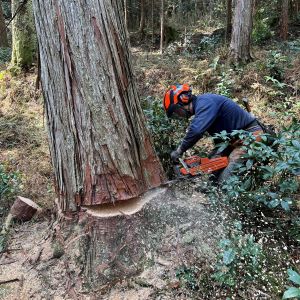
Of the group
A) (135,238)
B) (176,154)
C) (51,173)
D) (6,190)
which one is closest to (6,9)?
(51,173)

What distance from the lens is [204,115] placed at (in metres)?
4.07

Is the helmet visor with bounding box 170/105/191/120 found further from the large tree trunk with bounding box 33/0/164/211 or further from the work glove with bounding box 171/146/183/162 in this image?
the large tree trunk with bounding box 33/0/164/211

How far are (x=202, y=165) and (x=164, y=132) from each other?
78 cm

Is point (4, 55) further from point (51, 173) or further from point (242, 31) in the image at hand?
point (242, 31)

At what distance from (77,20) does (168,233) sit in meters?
1.98

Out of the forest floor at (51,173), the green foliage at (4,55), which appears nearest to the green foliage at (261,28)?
the forest floor at (51,173)

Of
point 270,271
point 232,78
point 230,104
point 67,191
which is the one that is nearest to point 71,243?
point 67,191

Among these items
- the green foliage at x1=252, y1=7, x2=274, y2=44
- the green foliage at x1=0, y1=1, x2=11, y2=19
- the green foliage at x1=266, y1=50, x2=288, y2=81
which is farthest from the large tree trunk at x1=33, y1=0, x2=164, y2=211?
the green foliage at x1=0, y1=1, x2=11, y2=19

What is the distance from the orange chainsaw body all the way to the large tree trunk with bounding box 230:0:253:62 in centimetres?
526

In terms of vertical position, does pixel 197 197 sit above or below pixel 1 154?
above

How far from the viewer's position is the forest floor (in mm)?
2982

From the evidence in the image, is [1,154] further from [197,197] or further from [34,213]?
[197,197]

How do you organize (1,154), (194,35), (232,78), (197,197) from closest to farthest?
1. (197,197)
2. (1,154)
3. (232,78)
4. (194,35)

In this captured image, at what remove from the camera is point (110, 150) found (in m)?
3.07
